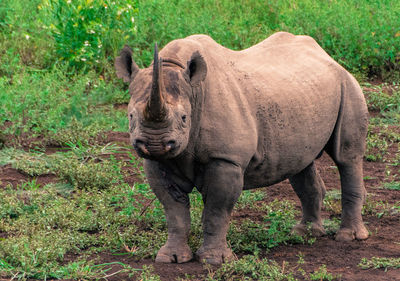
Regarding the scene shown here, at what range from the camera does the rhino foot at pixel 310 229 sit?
675 centimetres

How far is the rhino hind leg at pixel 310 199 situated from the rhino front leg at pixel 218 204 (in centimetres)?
129

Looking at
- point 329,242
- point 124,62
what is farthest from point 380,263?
point 124,62

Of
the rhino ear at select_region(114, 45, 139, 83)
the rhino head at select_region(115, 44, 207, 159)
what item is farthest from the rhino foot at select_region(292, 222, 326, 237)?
the rhino ear at select_region(114, 45, 139, 83)

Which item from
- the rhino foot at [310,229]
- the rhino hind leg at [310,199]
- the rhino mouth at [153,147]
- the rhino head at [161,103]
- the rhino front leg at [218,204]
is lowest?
the rhino foot at [310,229]

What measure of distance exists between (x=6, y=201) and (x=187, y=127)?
8.66ft

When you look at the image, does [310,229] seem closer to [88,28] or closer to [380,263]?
[380,263]

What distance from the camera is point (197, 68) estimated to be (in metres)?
5.28

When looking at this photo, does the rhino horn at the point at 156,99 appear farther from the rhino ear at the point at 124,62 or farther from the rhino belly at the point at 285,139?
the rhino belly at the point at 285,139

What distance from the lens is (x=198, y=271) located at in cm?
550

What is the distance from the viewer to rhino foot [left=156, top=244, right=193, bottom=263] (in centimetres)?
573

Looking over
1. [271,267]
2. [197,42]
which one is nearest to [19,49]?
[197,42]

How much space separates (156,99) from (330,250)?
7.68 feet

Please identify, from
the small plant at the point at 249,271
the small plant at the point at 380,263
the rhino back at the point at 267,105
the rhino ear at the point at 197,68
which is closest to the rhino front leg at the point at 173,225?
the small plant at the point at 249,271

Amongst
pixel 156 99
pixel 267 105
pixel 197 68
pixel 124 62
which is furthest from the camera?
pixel 267 105
